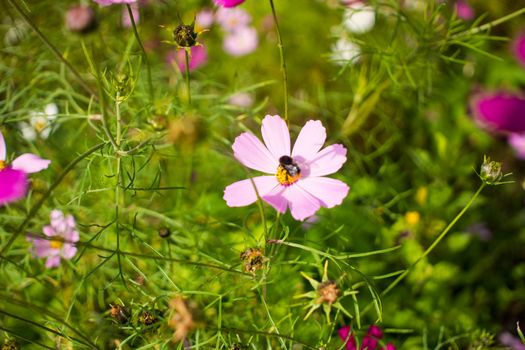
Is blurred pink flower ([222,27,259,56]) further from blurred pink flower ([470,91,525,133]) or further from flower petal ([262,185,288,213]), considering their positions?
flower petal ([262,185,288,213])

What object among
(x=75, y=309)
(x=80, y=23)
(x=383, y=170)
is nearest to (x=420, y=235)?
(x=383, y=170)

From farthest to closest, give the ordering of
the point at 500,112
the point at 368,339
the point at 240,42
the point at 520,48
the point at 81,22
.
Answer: the point at 240,42 → the point at 520,48 → the point at 500,112 → the point at 368,339 → the point at 81,22

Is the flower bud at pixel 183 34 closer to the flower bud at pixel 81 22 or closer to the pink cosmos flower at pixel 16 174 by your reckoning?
the flower bud at pixel 81 22

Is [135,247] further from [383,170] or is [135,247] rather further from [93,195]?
[383,170]

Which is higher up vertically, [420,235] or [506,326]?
[420,235]

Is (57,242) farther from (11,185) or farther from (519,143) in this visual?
(519,143)

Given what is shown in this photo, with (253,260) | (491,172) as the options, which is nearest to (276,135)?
(253,260)
